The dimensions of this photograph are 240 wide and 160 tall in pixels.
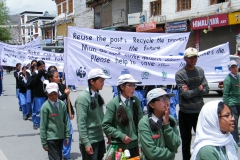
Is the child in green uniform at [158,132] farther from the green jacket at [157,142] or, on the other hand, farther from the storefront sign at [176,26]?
the storefront sign at [176,26]

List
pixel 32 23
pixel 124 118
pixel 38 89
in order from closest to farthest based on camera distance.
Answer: pixel 124 118, pixel 38 89, pixel 32 23

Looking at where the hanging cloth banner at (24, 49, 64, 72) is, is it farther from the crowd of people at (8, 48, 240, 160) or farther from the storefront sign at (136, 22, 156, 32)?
the storefront sign at (136, 22, 156, 32)

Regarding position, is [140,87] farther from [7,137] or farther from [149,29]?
[149,29]

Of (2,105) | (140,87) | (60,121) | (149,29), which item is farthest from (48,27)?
(60,121)

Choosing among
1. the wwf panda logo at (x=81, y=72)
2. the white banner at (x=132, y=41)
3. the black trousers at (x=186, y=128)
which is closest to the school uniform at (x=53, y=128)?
the wwf panda logo at (x=81, y=72)

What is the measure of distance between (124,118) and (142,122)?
2.13 ft

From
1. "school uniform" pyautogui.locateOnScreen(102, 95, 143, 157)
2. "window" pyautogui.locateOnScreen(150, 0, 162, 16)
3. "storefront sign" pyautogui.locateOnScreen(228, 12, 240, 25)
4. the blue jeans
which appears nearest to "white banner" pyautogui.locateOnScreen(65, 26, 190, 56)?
"school uniform" pyautogui.locateOnScreen(102, 95, 143, 157)

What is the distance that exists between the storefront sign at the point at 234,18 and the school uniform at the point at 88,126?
15.7 metres

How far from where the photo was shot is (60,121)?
5223 millimetres

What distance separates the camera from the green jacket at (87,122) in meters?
4.24

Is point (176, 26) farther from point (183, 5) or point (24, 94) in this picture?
point (24, 94)

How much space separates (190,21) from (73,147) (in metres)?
16.5

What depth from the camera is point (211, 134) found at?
Result: 254 centimetres

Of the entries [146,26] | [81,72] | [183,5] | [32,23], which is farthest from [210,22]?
[32,23]
